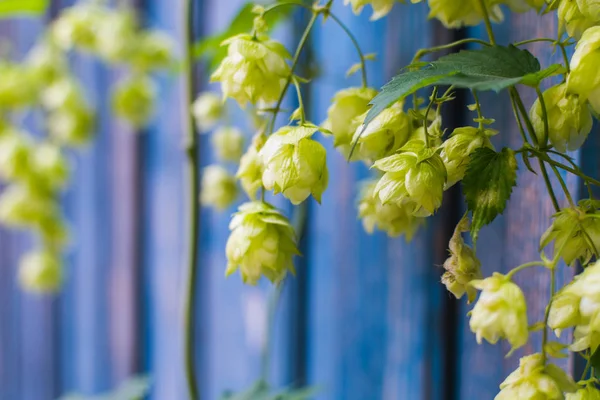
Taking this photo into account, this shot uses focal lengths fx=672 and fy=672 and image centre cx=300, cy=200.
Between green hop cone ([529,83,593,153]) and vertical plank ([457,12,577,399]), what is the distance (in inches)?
6.7

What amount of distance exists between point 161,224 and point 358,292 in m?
0.65

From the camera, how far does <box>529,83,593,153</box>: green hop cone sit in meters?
0.37

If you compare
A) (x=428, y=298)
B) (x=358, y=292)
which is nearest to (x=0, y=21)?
(x=358, y=292)

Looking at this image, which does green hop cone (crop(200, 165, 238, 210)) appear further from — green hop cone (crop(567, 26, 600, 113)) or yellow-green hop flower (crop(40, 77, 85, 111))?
green hop cone (crop(567, 26, 600, 113))

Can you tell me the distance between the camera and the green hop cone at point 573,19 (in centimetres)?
37

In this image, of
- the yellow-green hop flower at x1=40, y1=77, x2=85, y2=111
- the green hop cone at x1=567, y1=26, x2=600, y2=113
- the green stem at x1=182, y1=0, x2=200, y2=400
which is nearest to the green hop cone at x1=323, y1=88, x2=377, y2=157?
the green hop cone at x1=567, y1=26, x2=600, y2=113

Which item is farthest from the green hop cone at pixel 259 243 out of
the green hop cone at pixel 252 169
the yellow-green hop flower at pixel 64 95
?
the yellow-green hop flower at pixel 64 95

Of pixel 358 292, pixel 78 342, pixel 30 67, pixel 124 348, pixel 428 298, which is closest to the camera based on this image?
pixel 428 298

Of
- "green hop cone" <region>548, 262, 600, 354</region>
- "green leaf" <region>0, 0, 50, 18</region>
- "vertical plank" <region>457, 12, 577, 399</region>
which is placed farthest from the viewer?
"green leaf" <region>0, 0, 50, 18</region>

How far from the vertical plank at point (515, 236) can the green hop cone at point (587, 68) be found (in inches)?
8.5


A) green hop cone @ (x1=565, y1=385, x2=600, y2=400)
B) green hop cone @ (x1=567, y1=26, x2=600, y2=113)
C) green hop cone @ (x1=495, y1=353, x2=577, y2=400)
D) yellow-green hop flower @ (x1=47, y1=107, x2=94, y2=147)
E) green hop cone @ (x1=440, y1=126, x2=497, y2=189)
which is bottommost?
green hop cone @ (x1=565, y1=385, x2=600, y2=400)

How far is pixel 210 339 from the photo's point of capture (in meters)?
1.43

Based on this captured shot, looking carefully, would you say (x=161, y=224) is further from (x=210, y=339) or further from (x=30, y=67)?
(x=30, y=67)

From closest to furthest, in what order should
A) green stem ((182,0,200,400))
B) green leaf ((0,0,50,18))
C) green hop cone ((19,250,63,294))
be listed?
green stem ((182,0,200,400)), green leaf ((0,0,50,18)), green hop cone ((19,250,63,294))
